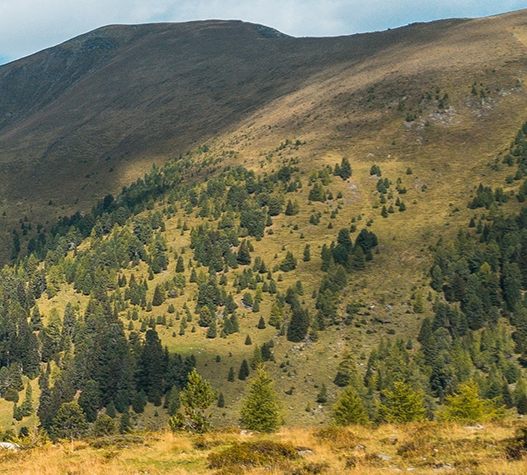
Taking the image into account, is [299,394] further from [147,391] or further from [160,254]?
[160,254]

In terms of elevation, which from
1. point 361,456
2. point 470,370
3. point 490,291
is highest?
point 361,456

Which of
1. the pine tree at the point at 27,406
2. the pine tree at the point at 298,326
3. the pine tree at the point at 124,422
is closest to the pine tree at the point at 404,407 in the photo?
the pine tree at the point at 124,422

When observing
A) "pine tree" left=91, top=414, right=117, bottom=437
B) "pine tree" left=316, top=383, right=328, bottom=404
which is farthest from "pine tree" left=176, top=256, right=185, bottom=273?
"pine tree" left=316, top=383, right=328, bottom=404

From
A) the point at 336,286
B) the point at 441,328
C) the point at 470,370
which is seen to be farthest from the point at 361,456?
the point at 336,286

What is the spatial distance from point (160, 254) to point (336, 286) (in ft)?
206

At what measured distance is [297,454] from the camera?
28.5m

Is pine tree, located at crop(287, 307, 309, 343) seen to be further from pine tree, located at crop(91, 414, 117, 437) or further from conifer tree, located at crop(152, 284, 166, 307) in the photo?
pine tree, located at crop(91, 414, 117, 437)

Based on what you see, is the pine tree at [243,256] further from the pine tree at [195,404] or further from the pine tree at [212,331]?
the pine tree at [195,404]

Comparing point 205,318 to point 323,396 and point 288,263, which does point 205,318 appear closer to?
point 288,263

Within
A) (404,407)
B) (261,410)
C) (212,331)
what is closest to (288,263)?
(212,331)

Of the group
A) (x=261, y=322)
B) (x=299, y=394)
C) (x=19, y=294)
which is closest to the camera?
(x=299, y=394)

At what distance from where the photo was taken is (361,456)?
27547mm

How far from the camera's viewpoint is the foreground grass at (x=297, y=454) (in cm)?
2500

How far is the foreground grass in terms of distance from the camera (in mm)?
25000
